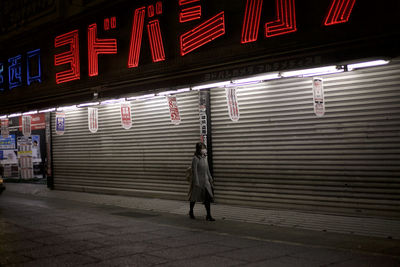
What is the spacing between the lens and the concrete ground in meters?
6.92

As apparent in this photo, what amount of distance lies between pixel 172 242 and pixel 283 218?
136 inches

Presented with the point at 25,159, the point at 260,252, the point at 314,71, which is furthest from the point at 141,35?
the point at 25,159

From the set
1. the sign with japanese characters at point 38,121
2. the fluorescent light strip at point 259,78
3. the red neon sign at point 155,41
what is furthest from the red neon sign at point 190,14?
the sign with japanese characters at point 38,121

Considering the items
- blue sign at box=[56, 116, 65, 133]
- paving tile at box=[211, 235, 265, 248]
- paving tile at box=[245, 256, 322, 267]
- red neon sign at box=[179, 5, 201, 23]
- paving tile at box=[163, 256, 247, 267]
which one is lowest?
paving tile at box=[211, 235, 265, 248]

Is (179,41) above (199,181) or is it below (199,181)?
above

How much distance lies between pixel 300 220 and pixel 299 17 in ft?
16.2

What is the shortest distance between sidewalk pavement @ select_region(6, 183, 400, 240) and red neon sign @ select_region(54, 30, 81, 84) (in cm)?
538

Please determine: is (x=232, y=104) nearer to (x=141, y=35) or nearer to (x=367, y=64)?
(x=367, y=64)

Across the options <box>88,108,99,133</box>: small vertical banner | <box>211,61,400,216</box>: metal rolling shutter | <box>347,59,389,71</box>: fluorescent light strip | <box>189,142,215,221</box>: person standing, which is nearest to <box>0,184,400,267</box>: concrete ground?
<box>189,142,215,221</box>: person standing

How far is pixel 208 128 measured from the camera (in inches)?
523

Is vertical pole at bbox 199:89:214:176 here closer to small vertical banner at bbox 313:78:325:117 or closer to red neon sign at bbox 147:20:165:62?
red neon sign at bbox 147:20:165:62

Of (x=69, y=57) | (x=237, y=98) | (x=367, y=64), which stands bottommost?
(x=237, y=98)

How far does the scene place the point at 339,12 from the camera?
9.44m

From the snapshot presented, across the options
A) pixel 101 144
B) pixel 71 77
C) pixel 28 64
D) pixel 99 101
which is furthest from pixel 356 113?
pixel 28 64
